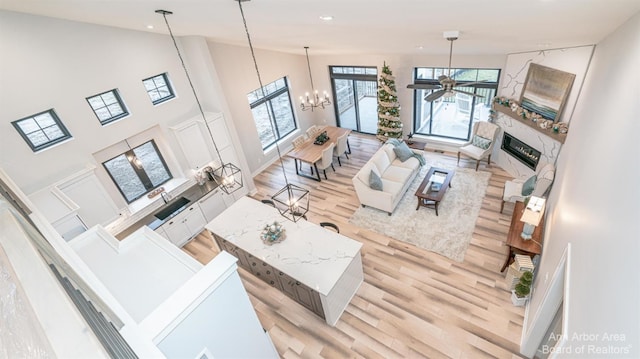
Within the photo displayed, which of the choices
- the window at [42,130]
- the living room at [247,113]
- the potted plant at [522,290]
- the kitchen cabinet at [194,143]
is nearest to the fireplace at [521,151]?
the living room at [247,113]

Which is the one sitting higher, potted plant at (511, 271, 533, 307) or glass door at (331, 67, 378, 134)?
glass door at (331, 67, 378, 134)

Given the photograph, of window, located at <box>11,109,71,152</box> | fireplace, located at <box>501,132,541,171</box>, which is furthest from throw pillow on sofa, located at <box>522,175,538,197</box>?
window, located at <box>11,109,71,152</box>

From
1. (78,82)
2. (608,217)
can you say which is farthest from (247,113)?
(608,217)

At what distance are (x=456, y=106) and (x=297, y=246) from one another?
6.97 m

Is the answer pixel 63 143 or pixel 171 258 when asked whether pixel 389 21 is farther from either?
pixel 63 143

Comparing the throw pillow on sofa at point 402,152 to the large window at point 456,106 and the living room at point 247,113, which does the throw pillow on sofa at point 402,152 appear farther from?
the living room at point 247,113

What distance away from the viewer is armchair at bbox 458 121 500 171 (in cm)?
680

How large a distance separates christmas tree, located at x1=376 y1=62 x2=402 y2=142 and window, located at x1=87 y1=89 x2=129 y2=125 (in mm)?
5925

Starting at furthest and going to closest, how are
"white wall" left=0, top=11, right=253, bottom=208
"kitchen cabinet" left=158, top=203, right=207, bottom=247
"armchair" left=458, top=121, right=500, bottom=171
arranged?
1. "armchair" left=458, top=121, right=500, bottom=171
2. "kitchen cabinet" left=158, top=203, right=207, bottom=247
3. "white wall" left=0, top=11, right=253, bottom=208

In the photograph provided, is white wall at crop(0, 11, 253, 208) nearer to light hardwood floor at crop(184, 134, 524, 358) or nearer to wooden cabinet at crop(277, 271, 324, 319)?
light hardwood floor at crop(184, 134, 524, 358)

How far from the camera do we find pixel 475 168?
7090mm

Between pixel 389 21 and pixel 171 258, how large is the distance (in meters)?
3.86

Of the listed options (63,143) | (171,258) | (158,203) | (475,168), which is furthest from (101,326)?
(475,168)

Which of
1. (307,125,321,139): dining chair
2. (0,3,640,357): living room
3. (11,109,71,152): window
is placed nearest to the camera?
(0,3,640,357): living room
